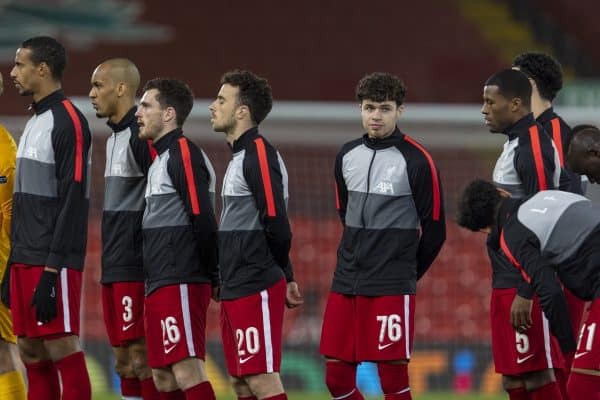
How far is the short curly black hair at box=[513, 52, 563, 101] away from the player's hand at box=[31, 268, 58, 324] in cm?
273

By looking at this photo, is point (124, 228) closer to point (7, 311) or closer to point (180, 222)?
point (180, 222)

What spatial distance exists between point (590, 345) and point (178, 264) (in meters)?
2.08

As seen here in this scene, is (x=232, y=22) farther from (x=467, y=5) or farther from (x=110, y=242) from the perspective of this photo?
(x=110, y=242)

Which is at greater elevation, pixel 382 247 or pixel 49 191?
pixel 49 191

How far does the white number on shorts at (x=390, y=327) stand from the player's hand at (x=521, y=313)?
60cm

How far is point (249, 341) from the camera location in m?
6.91

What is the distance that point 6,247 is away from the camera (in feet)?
25.1

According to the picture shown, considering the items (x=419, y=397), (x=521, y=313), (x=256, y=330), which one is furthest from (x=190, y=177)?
(x=419, y=397)

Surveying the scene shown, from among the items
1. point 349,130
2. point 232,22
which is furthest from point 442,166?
point 232,22

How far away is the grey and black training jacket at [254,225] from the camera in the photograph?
6984 millimetres

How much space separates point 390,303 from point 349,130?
584 centimetres

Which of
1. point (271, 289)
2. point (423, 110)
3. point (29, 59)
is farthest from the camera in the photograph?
Result: point (423, 110)

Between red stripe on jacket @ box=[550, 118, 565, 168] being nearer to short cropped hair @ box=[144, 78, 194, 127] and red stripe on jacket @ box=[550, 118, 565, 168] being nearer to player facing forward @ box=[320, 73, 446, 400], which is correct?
player facing forward @ box=[320, 73, 446, 400]

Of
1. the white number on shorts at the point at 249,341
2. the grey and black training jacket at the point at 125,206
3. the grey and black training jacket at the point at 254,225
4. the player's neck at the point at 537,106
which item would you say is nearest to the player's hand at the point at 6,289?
the grey and black training jacket at the point at 125,206
